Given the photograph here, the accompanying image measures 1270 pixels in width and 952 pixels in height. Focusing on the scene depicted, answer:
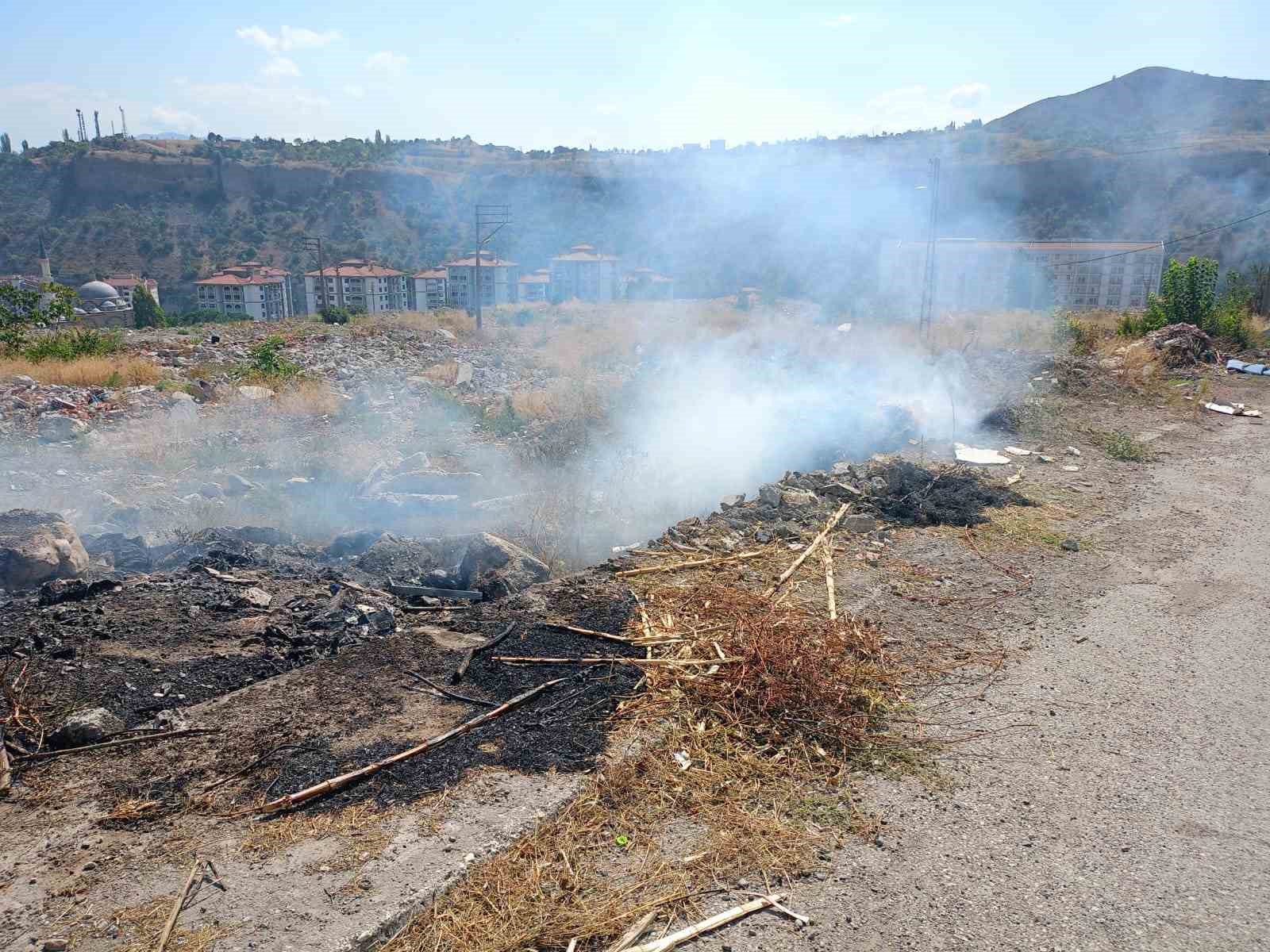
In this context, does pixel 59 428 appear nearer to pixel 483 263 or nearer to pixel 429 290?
pixel 483 263

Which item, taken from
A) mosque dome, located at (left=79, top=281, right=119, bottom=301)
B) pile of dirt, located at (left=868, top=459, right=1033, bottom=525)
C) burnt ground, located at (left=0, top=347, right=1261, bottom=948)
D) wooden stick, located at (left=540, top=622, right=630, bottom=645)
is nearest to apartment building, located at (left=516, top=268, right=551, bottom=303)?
mosque dome, located at (left=79, top=281, right=119, bottom=301)

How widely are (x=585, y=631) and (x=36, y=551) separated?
3.96 meters

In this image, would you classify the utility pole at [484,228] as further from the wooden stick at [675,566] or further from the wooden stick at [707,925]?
the wooden stick at [707,925]

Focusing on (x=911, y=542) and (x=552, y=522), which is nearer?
(x=911, y=542)

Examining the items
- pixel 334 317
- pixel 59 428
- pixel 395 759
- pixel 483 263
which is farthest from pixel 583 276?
pixel 395 759

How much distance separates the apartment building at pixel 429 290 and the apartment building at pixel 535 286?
13.4ft

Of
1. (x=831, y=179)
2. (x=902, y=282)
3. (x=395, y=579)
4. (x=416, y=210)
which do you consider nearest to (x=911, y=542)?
(x=395, y=579)

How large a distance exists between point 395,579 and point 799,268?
94.3ft

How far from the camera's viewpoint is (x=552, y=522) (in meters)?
7.41

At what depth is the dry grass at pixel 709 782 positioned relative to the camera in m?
2.87

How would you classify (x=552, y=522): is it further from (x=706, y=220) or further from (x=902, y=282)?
(x=706, y=220)

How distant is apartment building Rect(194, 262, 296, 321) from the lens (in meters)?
42.7

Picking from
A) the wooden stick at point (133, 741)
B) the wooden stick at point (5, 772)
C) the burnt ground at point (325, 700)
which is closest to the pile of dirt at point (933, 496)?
the burnt ground at point (325, 700)

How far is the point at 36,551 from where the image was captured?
5648 millimetres
